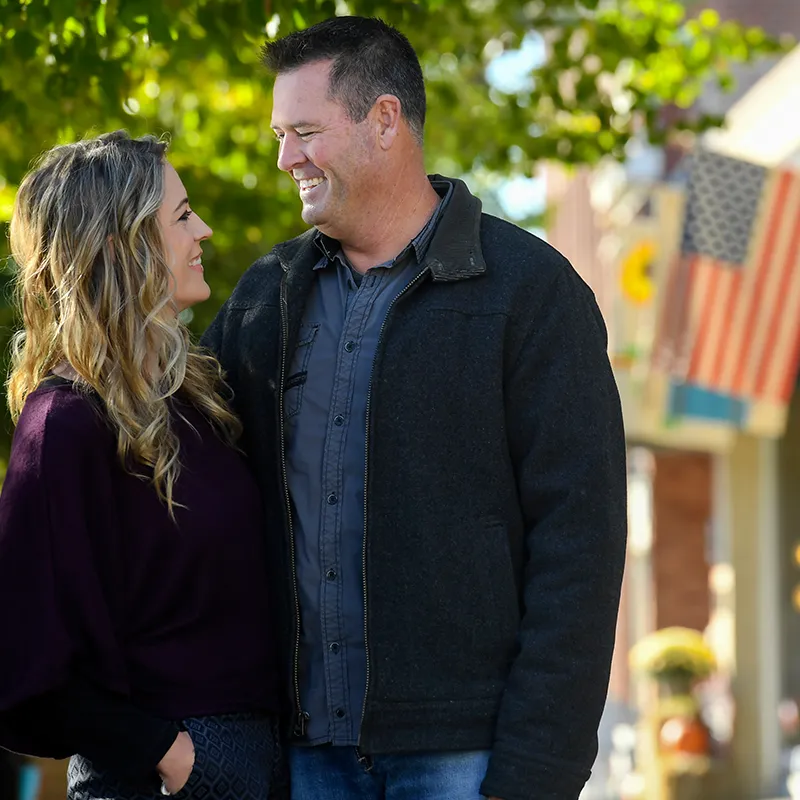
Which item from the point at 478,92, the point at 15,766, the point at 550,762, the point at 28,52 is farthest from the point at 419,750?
the point at 478,92

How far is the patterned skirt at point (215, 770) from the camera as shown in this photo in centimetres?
299

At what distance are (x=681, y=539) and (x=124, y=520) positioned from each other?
13387 millimetres

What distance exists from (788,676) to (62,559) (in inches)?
409

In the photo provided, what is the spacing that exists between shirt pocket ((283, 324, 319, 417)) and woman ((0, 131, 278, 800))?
14 centimetres

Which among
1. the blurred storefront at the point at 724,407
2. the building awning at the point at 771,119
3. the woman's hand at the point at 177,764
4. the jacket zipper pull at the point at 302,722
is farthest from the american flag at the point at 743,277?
the woman's hand at the point at 177,764

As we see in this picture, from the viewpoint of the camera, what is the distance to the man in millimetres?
3002

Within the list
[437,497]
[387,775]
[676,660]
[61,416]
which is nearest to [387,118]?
[437,497]

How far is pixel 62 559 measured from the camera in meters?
2.90

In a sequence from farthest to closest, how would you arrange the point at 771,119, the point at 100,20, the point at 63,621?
the point at 771,119 < the point at 100,20 < the point at 63,621

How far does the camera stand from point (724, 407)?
35.2ft

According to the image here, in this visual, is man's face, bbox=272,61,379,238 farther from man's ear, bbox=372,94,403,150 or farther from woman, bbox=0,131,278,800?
woman, bbox=0,131,278,800

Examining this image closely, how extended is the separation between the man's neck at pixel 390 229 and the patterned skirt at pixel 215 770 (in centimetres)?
93

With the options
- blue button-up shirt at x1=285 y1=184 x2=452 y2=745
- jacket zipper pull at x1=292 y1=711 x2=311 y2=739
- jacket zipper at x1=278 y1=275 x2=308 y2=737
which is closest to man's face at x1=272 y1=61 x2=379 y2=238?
blue button-up shirt at x1=285 y1=184 x2=452 y2=745

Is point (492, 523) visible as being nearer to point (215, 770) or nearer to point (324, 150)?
point (215, 770)
